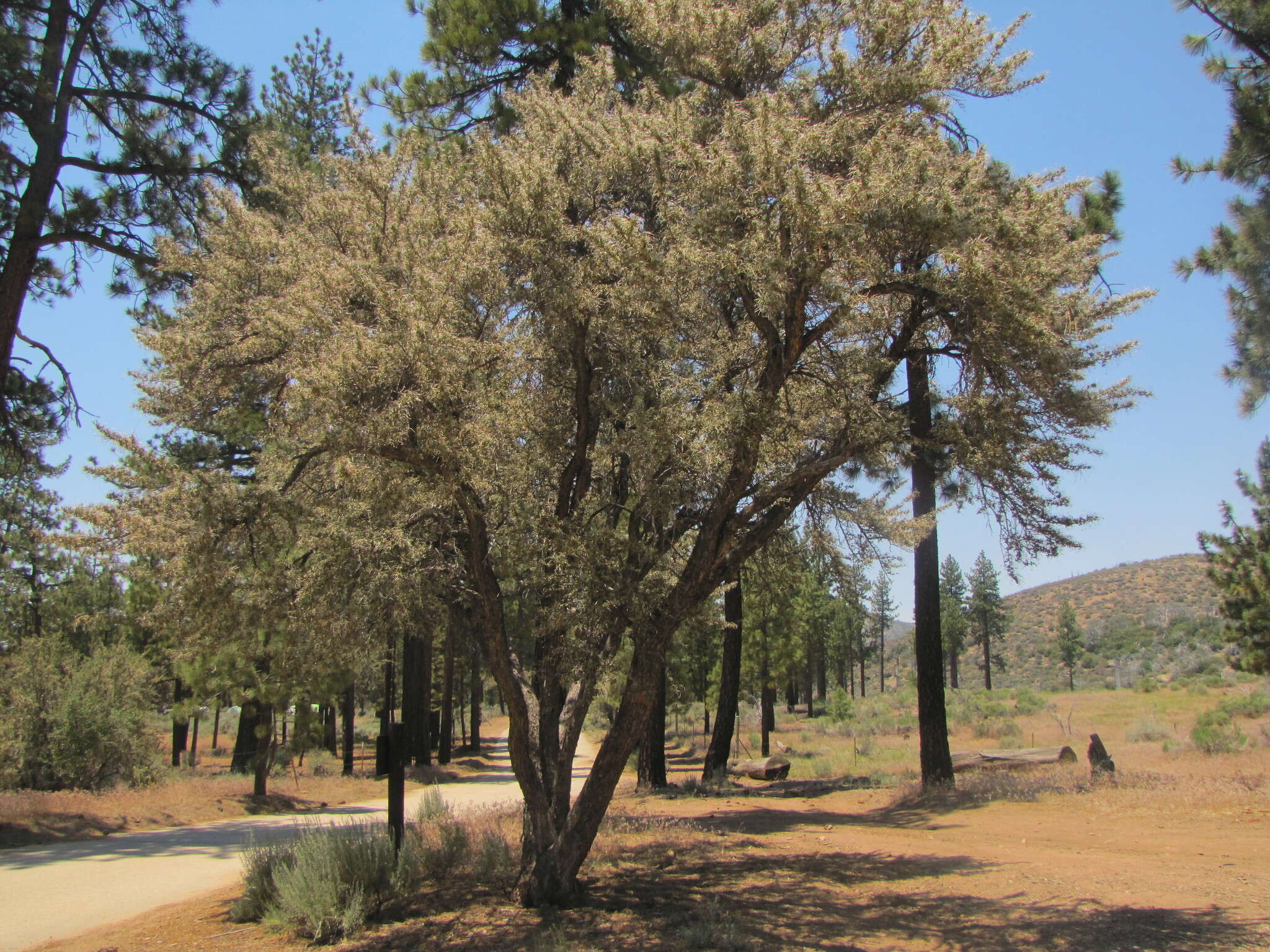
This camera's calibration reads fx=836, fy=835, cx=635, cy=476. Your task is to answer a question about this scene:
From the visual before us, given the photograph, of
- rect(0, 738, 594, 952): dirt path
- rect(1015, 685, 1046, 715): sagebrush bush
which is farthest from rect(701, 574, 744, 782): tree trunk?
rect(1015, 685, 1046, 715): sagebrush bush

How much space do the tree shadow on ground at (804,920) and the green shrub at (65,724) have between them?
12.4m

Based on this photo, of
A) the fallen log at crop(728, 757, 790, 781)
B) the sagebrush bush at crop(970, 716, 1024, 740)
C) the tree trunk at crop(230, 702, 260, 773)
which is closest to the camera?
the fallen log at crop(728, 757, 790, 781)

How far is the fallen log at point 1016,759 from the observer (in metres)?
18.2

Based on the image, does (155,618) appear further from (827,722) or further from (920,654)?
(827,722)

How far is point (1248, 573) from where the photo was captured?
66.9 ft

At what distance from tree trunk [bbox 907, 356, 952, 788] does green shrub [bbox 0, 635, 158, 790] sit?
16.2m

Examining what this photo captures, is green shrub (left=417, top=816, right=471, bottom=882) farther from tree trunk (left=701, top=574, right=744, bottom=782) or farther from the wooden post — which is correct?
tree trunk (left=701, top=574, right=744, bottom=782)

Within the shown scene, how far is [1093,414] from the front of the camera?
8.54 meters

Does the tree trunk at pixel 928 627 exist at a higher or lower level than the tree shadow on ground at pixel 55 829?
higher

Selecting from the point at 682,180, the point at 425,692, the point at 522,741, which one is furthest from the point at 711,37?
the point at 425,692

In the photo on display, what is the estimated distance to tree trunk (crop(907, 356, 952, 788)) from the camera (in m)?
15.2

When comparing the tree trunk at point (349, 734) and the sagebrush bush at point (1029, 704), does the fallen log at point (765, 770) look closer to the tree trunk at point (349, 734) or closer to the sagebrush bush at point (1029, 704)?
the tree trunk at point (349, 734)

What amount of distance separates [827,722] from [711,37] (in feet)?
146

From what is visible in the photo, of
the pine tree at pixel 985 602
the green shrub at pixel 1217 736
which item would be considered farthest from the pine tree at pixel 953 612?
the green shrub at pixel 1217 736
